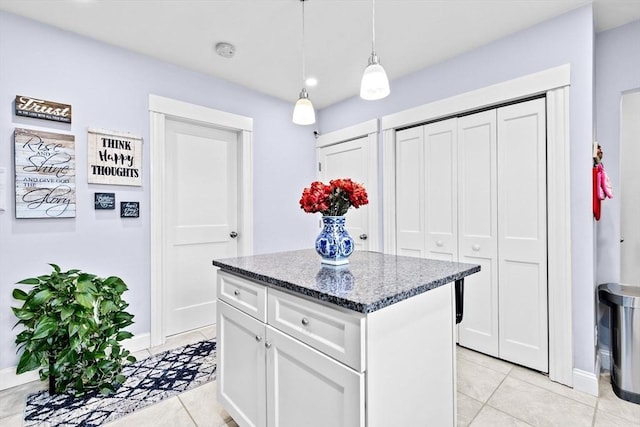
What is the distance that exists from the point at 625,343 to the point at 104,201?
378cm

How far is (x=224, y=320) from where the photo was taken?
1.72m

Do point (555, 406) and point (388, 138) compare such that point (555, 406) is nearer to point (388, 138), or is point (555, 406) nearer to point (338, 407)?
point (338, 407)

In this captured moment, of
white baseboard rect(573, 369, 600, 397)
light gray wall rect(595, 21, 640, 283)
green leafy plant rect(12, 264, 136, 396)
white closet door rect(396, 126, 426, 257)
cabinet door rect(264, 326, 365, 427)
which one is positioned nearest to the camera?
cabinet door rect(264, 326, 365, 427)

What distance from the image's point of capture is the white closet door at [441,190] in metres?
2.70

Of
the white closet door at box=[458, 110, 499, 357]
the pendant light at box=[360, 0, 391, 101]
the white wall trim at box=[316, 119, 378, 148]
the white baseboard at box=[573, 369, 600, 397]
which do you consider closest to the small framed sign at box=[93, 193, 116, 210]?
the pendant light at box=[360, 0, 391, 101]

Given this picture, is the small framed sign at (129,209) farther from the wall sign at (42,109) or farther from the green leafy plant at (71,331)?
the wall sign at (42,109)

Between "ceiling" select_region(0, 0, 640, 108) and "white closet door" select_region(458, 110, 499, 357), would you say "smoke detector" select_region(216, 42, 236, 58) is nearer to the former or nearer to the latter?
"ceiling" select_region(0, 0, 640, 108)

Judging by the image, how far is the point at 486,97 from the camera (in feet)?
8.07

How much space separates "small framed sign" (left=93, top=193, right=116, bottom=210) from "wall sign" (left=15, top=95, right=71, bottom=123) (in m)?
0.59

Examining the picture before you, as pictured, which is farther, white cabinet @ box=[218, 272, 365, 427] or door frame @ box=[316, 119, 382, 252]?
door frame @ box=[316, 119, 382, 252]

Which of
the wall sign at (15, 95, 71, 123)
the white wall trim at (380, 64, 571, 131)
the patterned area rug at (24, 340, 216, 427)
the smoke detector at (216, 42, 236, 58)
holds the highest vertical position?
the smoke detector at (216, 42, 236, 58)

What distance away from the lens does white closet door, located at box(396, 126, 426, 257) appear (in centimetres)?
294

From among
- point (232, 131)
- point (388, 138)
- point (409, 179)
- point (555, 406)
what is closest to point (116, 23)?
point (232, 131)

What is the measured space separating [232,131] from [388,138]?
1668 millimetres
